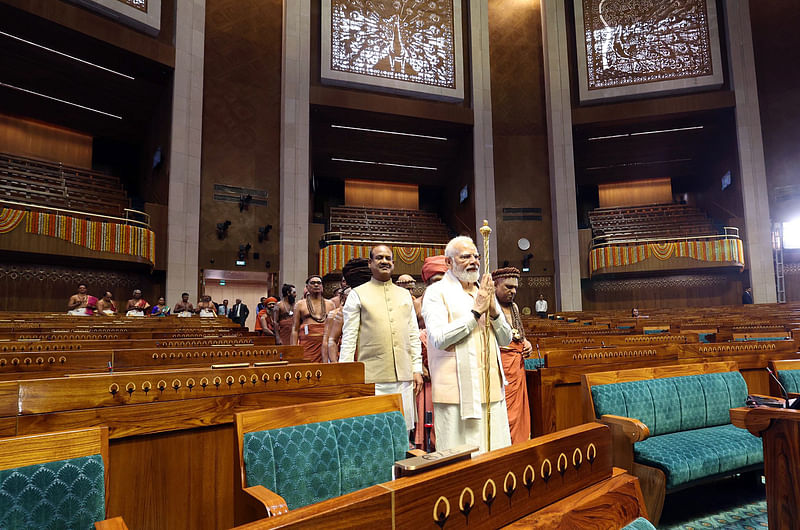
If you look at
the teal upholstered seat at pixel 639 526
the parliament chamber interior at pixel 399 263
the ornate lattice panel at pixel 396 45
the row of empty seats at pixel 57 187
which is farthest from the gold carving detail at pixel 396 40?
the teal upholstered seat at pixel 639 526

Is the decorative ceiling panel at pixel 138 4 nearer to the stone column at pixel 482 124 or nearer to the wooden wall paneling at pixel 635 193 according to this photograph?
the stone column at pixel 482 124

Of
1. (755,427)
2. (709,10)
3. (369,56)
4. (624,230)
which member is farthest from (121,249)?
(709,10)

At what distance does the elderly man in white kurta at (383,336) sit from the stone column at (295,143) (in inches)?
436

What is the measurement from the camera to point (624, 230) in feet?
54.5

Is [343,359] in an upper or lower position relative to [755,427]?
upper

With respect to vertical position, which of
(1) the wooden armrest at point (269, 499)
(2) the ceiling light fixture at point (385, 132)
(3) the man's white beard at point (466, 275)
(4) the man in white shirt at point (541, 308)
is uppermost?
(2) the ceiling light fixture at point (385, 132)

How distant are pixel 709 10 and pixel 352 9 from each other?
11927mm

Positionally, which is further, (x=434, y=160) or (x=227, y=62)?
(x=434, y=160)

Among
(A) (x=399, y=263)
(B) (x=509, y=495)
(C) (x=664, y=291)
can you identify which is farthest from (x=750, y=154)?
(B) (x=509, y=495)

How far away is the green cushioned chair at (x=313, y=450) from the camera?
159 centimetres

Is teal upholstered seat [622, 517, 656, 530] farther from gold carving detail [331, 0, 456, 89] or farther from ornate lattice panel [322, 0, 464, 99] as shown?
gold carving detail [331, 0, 456, 89]

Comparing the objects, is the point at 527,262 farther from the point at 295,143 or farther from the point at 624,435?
the point at 624,435

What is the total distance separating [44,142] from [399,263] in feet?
36.9

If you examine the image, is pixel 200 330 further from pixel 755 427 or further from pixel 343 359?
pixel 755 427
